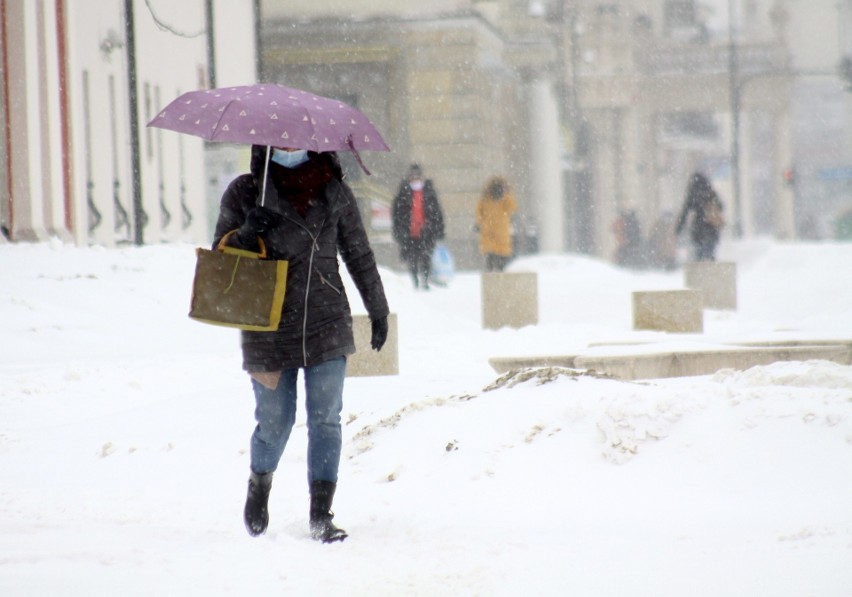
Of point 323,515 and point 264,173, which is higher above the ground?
point 264,173

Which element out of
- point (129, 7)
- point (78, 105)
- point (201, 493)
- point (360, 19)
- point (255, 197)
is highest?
point (360, 19)

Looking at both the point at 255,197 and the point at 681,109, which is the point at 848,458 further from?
the point at 681,109

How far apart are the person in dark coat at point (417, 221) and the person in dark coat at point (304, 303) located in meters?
16.0

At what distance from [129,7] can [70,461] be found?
8.85 meters

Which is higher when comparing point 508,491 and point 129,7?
point 129,7


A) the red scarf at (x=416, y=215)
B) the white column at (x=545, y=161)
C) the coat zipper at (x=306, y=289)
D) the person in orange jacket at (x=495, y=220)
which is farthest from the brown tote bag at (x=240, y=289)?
the white column at (x=545, y=161)

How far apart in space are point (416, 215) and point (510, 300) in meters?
6.74

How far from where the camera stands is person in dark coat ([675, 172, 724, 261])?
65.1 ft

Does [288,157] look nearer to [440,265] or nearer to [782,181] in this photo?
[440,265]

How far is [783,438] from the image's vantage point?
5.82m

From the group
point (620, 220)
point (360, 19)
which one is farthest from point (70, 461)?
point (620, 220)

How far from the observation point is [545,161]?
38.9m

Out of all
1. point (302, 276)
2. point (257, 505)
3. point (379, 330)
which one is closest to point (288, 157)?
point (302, 276)

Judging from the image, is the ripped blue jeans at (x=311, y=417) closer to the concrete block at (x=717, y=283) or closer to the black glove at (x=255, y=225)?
the black glove at (x=255, y=225)
